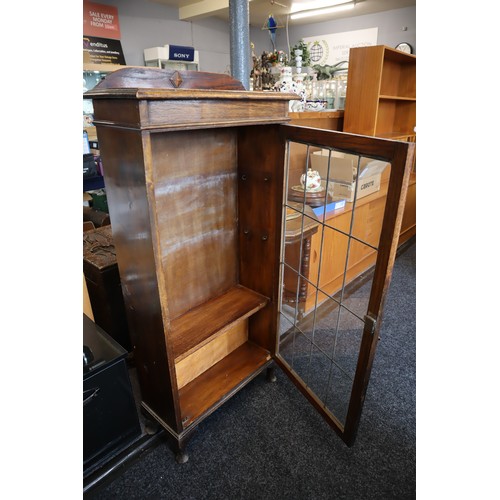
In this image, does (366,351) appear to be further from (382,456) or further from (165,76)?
(165,76)

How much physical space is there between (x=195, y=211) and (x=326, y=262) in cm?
123

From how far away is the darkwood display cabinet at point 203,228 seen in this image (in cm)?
105

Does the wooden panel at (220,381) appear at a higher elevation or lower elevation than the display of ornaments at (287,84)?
lower

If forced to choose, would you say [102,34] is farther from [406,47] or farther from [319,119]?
[406,47]

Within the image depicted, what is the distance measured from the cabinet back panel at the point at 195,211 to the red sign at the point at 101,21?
5582 mm

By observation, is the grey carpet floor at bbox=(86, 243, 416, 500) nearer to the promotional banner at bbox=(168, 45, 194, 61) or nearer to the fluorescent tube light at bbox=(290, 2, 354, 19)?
Answer: the promotional banner at bbox=(168, 45, 194, 61)

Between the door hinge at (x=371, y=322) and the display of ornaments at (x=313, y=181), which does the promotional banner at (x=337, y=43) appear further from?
the door hinge at (x=371, y=322)

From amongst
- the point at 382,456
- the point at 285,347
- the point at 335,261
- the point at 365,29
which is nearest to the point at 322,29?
the point at 365,29

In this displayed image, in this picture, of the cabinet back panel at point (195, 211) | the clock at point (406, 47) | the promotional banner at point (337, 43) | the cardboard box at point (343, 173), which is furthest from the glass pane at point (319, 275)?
the promotional banner at point (337, 43)

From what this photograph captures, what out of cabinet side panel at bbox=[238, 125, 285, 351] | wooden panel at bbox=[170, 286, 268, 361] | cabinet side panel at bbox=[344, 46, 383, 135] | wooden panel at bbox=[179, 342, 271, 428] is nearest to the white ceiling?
cabinet side panel at bbox=[344, 46, 383, 135]

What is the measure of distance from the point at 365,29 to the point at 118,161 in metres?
7.49

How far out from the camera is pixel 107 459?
1.51 meters

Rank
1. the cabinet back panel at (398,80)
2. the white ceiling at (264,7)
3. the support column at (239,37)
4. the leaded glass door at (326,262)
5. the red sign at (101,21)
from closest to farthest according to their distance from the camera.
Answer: the leaded glass door at (326,262)
the support column at (239,37)
the cabinet back panel at (398,80)
the red sign at (101,21)
the white ceiling at (264,7)

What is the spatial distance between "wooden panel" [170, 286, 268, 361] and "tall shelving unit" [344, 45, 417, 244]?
6.45 feet
